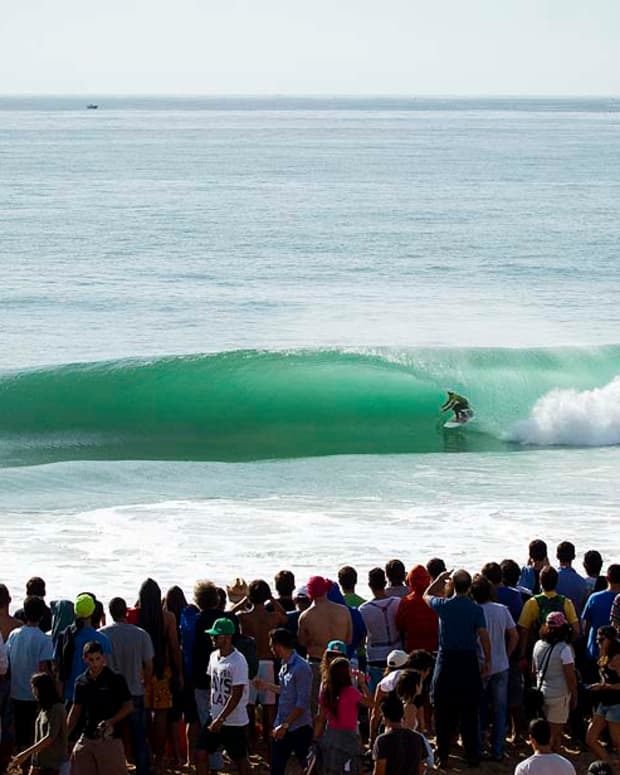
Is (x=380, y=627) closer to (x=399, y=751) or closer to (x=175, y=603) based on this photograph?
(x=175, y=603)

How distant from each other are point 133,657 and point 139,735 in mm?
424

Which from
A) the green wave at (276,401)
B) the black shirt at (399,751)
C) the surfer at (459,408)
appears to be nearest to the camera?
the black shirt at (399,751)

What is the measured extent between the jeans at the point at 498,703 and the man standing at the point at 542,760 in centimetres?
171

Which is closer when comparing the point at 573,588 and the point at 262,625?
the point at 262,625

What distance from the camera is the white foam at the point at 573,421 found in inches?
862

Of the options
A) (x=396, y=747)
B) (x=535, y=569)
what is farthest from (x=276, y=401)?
(x=396, y=747)

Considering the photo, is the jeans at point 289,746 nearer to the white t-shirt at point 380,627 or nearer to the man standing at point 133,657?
the man standing at point 133,657

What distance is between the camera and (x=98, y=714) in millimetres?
6691

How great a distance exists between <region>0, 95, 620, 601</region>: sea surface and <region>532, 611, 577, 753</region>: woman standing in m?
5.41

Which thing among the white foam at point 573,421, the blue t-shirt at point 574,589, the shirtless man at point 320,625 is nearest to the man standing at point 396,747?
the shirtless man at point 320,625

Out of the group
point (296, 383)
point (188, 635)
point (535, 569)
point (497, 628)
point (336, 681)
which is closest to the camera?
point (336, 681)

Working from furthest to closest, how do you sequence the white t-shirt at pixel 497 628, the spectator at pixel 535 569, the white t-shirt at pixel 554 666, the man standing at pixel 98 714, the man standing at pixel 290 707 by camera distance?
the spectator at pixel 535 569, the white t-shirt at pixel 497 628, the white t-shirt at pixel 554 666, the man standing at pixel 290 707, the man standing at pixel 98 714

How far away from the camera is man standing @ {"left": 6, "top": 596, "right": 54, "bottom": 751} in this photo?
292 inches

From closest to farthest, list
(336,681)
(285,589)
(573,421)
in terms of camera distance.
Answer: (336,681) < (285,589) < (573,421)
